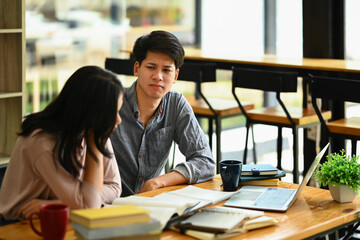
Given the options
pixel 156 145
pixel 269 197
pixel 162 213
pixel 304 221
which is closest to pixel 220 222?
pixel 162 213

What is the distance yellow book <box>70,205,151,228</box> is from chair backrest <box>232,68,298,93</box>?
2445mm

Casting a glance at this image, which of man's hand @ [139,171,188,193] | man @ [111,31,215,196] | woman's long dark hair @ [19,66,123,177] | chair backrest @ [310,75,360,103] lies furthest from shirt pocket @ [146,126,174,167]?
chair backrest @ [310,75,360,103]

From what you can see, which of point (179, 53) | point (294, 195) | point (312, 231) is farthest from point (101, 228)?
point (179, 53)

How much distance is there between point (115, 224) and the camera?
156 centimetres

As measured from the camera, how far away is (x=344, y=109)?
466cm

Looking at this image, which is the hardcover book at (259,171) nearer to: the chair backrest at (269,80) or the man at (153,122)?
the man at (153,122)

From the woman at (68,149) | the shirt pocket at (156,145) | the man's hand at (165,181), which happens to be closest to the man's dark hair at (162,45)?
the shirt pocket at (156,145)

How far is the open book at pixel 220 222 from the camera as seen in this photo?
68.7 inches

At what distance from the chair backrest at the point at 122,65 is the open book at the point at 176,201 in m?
2.46

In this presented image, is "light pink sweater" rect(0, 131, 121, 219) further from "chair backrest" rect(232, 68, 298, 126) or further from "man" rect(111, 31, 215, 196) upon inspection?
"chair backrest" rect(232, 68, 298, 126)

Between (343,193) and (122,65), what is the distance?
2.84 m

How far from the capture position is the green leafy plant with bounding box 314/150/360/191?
212 centimetres

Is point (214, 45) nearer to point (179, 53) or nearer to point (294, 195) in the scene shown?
point (179, 53)

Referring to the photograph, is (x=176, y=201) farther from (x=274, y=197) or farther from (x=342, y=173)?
(x=342, y=173)
